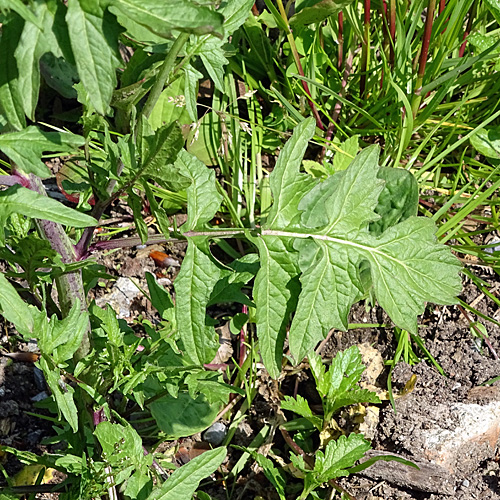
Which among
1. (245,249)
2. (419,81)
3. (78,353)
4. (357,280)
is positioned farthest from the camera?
(245,249)

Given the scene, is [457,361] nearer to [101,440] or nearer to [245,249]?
[245,249]

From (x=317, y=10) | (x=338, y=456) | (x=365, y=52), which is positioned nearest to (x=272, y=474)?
(x=338, y=456)

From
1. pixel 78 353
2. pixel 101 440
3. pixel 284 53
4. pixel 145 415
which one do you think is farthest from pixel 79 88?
pixel 284 53

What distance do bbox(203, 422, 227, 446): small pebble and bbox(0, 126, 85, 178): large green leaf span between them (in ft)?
5.22

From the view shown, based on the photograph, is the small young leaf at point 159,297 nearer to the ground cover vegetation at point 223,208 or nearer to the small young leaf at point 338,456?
the ground cover vegetation at point 223,208

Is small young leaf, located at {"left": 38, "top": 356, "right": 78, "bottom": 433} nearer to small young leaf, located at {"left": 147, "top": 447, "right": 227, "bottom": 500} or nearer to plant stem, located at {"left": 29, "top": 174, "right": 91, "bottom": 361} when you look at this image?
plant stem, located at {"left": 29, "top": 174, "right": 91, "bottom": 361}

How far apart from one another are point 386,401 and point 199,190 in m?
1.40

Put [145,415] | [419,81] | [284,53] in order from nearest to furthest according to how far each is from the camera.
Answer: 1. [145,415]
2. [419,81]
3. [284,53]

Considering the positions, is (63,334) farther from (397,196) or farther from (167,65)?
(397,196)

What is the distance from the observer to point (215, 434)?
8.53 feet

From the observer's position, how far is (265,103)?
10.6 ft

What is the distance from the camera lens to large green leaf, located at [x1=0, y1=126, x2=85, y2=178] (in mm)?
1298

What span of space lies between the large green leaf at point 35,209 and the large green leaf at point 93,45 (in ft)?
1.08

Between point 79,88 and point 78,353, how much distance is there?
764mm
